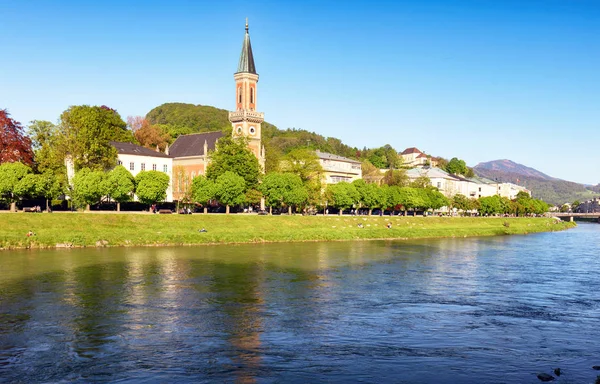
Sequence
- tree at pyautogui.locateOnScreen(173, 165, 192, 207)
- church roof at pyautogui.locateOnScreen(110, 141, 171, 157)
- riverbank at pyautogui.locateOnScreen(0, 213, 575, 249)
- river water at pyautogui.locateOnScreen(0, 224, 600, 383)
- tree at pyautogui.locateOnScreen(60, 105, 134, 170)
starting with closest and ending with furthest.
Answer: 1. river water at pyautogui.locateOnScreen(0, 224, 600, 383)
2. riverbank at pyautogui.locateOnScreen(0, 213, 575, 249)
3. tree at pyautogui.locateOnScreen(60, 105, 134, 170)
4. tree at pyautogui.locateOnScreen(173, 165, 192, 207)
5. church roof at pyautogui.locateOnScreen(110, 141, 171, 157)

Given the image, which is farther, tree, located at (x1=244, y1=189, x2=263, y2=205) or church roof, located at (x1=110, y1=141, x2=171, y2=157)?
church roof, located at (x1=110, y1=141, x2=171, y2=157)

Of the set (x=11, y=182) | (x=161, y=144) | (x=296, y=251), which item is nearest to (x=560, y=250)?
(x=296, y=251)

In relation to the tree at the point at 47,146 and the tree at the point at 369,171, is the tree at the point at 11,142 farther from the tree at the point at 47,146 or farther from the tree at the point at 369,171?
the tree at the point at 369,171

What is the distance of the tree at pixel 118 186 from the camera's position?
80062 millimetres

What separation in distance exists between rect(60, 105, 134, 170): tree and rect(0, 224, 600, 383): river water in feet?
123

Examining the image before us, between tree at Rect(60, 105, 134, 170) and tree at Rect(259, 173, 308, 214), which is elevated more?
tree at Rect(60, 105, 134, 170)

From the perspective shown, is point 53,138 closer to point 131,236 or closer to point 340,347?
point 131,236

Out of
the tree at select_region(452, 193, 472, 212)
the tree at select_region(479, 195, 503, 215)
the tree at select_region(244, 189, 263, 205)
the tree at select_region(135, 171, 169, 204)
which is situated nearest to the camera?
the tree at select_region(135, 171, 169, 204)

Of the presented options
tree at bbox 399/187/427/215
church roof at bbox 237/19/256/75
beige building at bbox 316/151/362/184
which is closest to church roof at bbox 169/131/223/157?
church roof at bbox 237/19/256/75

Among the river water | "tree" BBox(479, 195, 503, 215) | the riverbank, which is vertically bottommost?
the river water

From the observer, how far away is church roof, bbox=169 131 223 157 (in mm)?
117500

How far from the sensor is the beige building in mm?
139625

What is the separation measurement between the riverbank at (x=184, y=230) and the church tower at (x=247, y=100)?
28.6m

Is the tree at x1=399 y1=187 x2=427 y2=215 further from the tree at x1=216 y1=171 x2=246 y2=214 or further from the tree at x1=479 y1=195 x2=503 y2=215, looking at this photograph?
the tree at x1=216 y1=171 x2=246 y2=214
